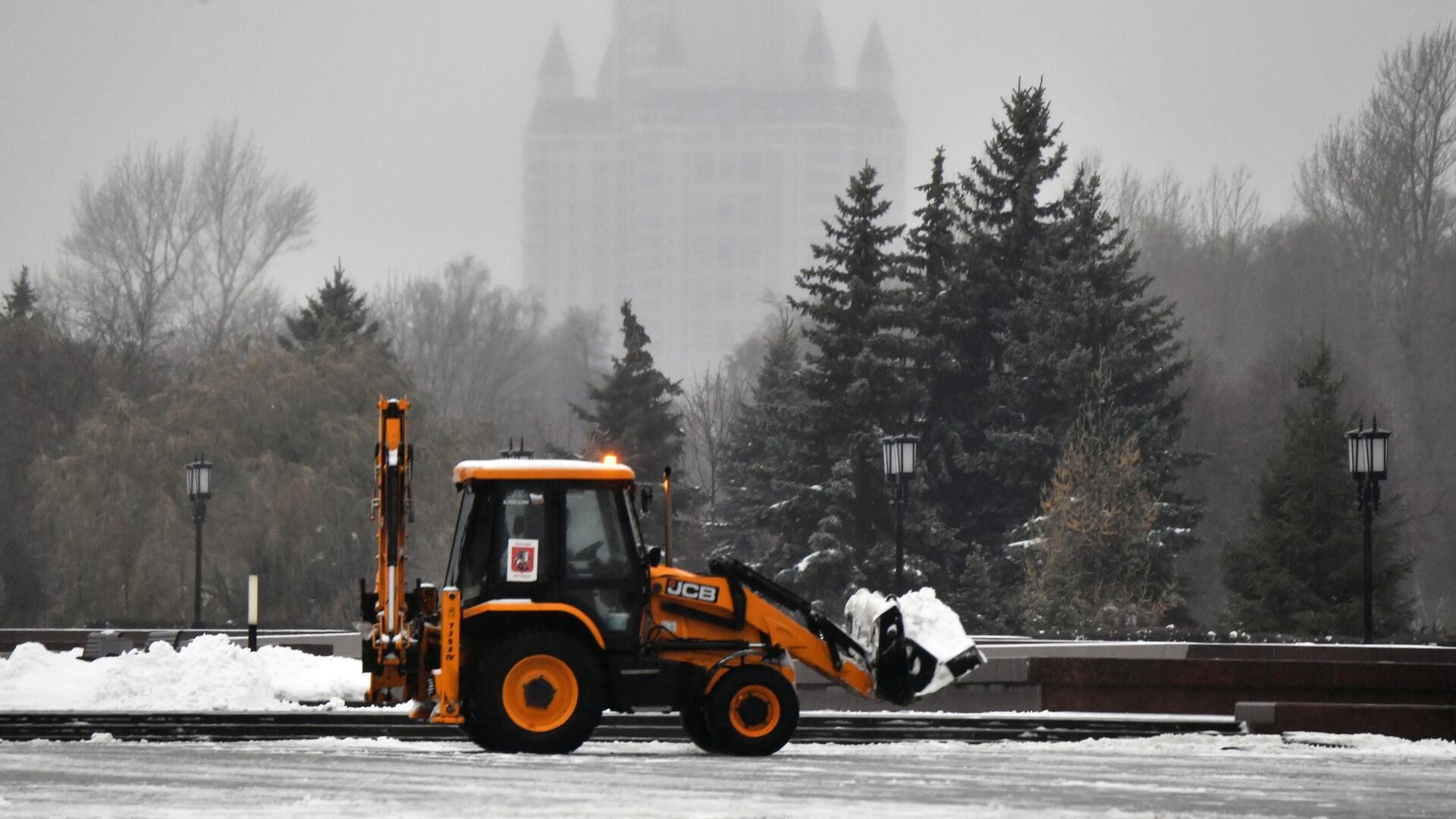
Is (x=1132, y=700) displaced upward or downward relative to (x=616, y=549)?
downward

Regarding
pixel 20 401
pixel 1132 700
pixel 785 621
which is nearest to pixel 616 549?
pixel 785 621

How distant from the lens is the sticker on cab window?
14.1m

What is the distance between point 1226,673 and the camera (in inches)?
750

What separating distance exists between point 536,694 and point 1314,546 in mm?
25813

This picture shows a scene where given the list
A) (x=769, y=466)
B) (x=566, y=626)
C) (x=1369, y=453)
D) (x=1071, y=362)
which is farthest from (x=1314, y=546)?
(x=566, y=626)

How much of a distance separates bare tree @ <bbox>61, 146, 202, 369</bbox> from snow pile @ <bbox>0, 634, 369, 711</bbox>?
46.2 meters

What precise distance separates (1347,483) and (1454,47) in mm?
31042

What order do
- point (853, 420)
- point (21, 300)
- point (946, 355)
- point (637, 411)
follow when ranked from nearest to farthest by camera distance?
point (853, 420)
point (946, 355)
point (637, 411)
point (21, 300)

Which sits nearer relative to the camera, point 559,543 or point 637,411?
point 559,543

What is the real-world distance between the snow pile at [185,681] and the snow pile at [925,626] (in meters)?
6.91

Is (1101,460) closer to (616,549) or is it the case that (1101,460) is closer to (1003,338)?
(1003,338)

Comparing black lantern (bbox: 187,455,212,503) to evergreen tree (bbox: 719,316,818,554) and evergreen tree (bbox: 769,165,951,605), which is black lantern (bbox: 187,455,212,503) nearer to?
evergreen tree (bbox: 769,165,951,605)

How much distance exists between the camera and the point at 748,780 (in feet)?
41.2

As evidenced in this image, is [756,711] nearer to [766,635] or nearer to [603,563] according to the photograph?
[766,635]
